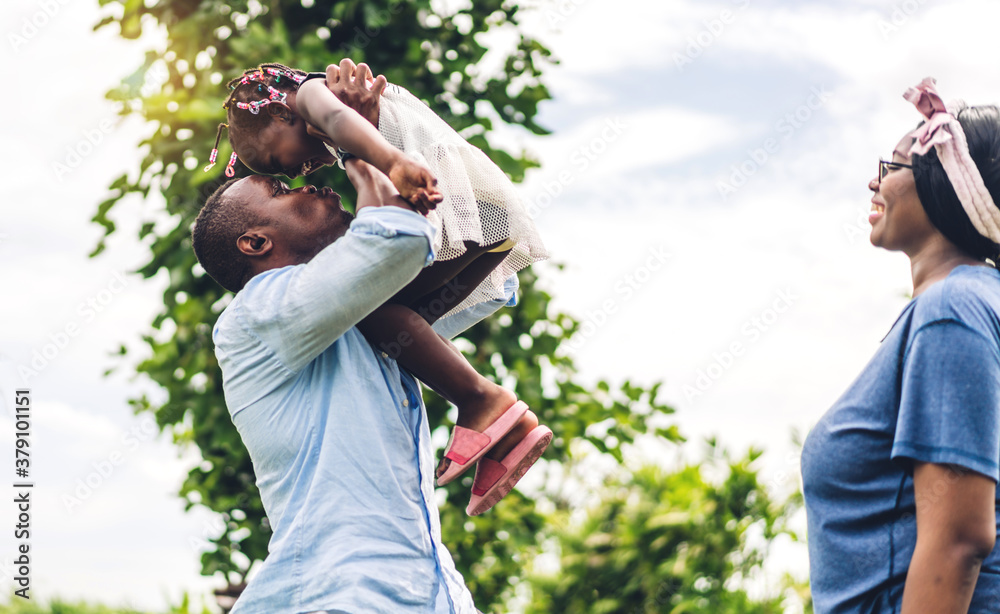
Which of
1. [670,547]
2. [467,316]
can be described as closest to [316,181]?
[467,316]

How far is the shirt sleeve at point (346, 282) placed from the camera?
5.27 feet

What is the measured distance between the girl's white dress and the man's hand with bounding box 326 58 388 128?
3 cm

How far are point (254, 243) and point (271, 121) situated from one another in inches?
11.6

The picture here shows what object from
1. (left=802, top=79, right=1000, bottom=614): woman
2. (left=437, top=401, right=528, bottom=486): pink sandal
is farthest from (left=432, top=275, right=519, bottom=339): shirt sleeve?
(left=802, top=79, right=1000, bottom=614): woman

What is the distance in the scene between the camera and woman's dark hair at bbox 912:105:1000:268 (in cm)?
193

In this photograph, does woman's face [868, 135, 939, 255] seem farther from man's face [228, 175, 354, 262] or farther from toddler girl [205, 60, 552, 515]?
man's face [228, 175, 354, 262]

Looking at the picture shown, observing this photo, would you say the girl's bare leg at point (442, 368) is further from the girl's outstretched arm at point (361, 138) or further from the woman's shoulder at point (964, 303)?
the woman's shoulder at point (964, 303)

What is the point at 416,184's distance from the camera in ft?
5.42

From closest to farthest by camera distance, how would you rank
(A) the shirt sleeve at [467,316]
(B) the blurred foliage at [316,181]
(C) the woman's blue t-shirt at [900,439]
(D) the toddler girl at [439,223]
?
(C) the woman's blue t-shirt at [900,439], (D) the toddler girl at [439,223], (A) the shirt sleeve at [467,316], (B) the blurred foliage at [316,181]

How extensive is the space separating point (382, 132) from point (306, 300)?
1.48 feet

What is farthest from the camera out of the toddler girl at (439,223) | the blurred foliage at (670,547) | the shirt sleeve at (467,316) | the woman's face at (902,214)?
the blurred foliage at (670,547)

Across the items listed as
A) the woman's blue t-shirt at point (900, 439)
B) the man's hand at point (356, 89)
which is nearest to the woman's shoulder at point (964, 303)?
the woman's blue t-shirt at point (900, 439)

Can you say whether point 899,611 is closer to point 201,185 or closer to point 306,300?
point 306,300

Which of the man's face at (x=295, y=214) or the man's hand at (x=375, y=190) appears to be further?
the man's face at (x=295, y=214)
